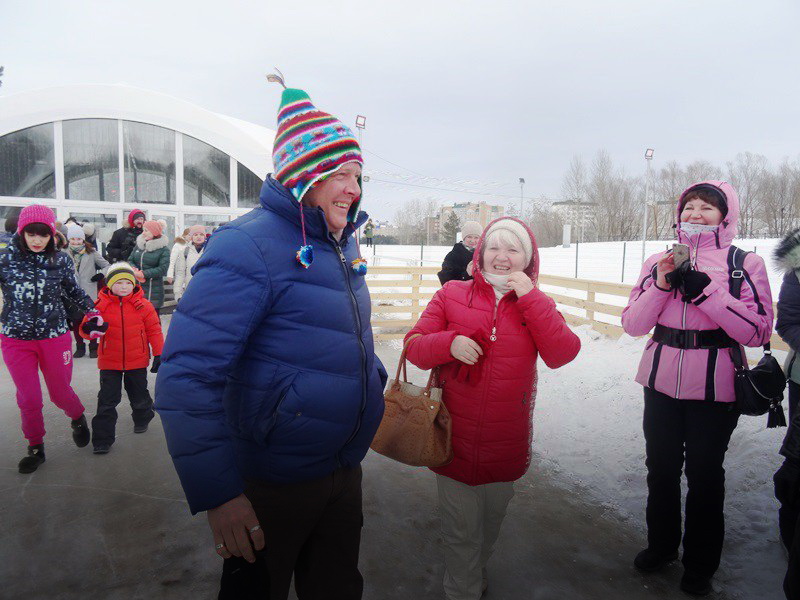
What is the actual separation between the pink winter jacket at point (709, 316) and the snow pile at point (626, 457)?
3.51ft

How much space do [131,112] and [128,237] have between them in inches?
301

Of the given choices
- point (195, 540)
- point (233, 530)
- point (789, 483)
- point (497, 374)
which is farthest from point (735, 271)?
point (195, 540)

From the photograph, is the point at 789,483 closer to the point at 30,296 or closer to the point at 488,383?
the point at 488,383

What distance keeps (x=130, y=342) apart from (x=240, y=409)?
347 cm

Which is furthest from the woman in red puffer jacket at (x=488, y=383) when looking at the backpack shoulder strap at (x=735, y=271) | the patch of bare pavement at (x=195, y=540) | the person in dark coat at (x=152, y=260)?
the person in dark coat at (x=152, y=260)

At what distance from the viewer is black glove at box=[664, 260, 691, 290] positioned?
2602 mm

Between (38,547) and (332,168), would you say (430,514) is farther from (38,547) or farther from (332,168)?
(332,168)

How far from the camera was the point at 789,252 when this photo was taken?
111 inches

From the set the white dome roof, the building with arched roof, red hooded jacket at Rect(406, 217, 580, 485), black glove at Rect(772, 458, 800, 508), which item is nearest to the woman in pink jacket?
black glove at Rect(772, 458, 800, 508)

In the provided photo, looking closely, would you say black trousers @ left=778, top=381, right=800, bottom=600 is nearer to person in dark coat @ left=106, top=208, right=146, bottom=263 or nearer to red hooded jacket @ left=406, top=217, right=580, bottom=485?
red hooded jacket @ left=406, top=217, right=580, bottom=485

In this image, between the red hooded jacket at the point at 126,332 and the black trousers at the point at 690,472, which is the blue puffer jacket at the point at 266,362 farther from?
the red hooded jacket at the point at 126,332

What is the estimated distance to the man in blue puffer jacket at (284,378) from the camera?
149 centimetres

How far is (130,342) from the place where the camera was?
4598 millimetres

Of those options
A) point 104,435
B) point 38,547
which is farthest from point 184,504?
point 104,435
